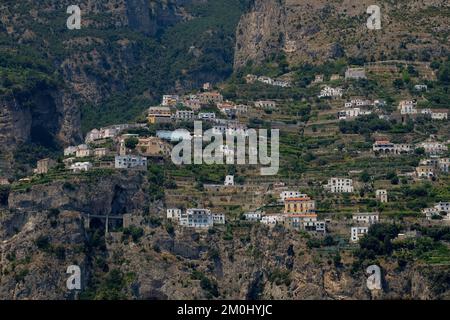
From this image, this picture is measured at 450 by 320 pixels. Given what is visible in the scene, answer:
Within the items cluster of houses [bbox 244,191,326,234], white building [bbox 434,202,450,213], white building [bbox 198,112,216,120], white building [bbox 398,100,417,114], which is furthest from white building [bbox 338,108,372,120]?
white building [bbox 434,202,450,213]

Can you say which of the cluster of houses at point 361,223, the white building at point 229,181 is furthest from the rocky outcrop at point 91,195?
the cluster of houses at point 361,223

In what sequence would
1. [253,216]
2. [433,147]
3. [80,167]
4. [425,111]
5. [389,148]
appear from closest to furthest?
1. [253,216]
2. [80,167]
3. [433,147]
4. [389,148]
5. [425,111]

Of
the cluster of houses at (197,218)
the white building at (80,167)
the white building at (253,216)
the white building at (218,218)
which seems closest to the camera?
the cluster of houses at (197,218)

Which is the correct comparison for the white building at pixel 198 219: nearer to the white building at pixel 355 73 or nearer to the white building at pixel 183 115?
the white building at pixel 183 115

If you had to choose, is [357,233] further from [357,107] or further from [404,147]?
[357,107]

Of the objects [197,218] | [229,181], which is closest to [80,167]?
[229,181]
